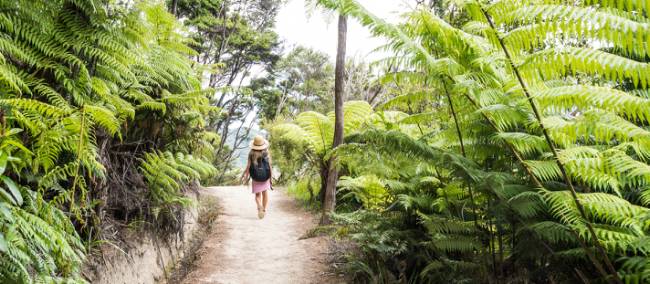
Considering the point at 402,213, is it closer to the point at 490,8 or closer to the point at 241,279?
the point at 241,279

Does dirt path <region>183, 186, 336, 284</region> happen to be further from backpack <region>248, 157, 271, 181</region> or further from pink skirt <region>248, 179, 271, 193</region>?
backpack <region>248, 157, 271, 181</region>

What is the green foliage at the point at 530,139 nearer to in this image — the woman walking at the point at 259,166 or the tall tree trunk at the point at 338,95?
the tall tree trunk at the point at 338,95

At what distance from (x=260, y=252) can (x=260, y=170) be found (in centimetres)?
182

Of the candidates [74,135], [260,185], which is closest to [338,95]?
[260,185]

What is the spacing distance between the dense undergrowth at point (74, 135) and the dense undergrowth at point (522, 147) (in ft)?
5.56

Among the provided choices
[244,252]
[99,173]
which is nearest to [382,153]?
[99,173]

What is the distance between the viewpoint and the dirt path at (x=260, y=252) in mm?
4252

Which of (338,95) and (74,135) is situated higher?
(338,95)

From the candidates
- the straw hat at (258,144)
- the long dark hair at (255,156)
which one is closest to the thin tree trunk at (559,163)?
the straw hat at (258,144)

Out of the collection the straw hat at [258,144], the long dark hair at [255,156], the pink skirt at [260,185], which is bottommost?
the pink skirt at [260,185]

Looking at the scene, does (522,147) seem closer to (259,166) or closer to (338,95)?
(338,95)

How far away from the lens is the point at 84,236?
2.96 m

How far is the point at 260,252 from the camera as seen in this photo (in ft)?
16.5

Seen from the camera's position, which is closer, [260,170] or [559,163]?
[559,163]
